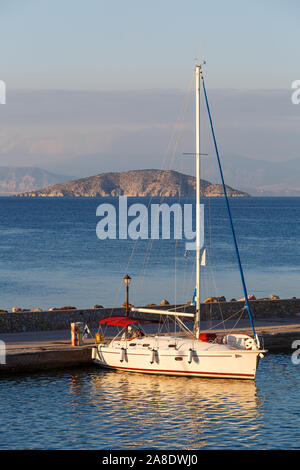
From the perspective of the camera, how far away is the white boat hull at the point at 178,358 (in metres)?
31.9

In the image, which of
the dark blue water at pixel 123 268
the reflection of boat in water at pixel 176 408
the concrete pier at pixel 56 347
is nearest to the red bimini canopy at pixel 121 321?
the concrete pier at pixel 56 347

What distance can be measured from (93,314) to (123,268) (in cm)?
5534

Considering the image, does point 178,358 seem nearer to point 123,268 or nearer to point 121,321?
point 121,321

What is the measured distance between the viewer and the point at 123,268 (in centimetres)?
9431

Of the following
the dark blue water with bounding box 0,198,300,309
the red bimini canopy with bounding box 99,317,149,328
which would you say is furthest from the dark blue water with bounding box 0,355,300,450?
the dark blue water with bounding box 0,198,300,309

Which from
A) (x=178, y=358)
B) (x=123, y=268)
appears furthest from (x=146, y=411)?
(x=123, y=268)

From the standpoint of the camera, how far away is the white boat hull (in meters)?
31.9

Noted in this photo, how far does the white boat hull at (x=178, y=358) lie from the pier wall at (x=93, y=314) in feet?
16.6

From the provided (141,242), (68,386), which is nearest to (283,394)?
(68,386)

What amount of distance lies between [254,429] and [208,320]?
15578 mm

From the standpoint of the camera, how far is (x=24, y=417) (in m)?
26.8

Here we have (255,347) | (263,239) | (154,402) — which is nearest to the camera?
(154,402)

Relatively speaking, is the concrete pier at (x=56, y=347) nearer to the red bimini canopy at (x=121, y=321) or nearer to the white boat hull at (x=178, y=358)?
the white boat hull at (x=178, y=358)

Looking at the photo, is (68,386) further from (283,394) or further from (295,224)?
Answer: (295,224)
